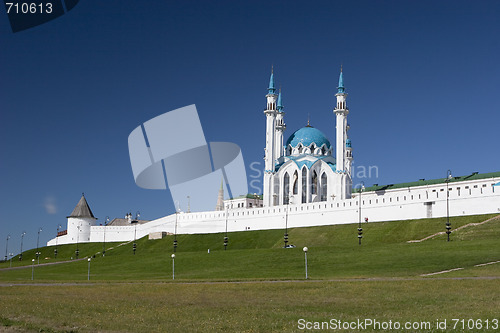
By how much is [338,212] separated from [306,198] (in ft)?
71.8

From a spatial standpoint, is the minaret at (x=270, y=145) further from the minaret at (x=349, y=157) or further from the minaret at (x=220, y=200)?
the minaret at (x=220, y=200)

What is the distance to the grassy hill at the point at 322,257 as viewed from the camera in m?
41.6

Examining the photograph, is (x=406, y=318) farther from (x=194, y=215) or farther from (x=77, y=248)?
(x=77, y=248)

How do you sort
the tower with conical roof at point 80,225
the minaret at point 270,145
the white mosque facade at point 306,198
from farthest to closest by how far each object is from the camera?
1. the tower with conical roof at point 80,225
2. the minaret at point 270,145
3. the white mosque facade at point 306,198

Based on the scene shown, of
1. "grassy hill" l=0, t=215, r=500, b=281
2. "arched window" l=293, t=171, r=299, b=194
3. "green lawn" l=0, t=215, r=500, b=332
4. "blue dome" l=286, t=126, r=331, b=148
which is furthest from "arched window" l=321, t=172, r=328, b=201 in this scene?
"green lawn" l=0, t=215, r=500, b=332

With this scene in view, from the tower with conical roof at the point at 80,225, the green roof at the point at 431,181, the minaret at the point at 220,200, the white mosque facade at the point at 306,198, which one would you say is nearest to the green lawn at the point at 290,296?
the white mosque facade at the point at 306,198

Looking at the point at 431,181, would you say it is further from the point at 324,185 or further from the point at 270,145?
the point at 270,145

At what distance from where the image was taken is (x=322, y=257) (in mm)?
50031

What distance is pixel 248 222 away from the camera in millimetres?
101562

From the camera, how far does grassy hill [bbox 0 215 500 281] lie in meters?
41.6

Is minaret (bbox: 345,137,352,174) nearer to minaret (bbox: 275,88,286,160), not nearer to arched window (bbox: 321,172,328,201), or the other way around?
arched window (bbox: 321,172,328,201)

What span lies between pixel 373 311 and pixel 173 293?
480 inches

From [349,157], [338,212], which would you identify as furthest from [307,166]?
[338,212]

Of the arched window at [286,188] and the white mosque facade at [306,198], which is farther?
the arched window at [286,188]
